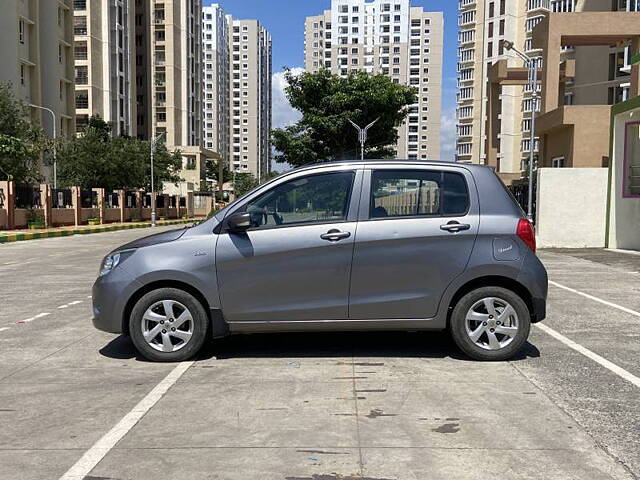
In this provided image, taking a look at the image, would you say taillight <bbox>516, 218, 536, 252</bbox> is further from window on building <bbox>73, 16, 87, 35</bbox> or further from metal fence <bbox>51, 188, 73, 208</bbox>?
window on building <bbox>73, 16, 87, 35</bbox>

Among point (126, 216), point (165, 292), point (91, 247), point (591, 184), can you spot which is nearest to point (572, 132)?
point (591, 184)

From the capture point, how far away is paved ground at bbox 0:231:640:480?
3.66 metres

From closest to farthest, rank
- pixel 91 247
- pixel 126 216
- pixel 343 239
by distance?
pixel 343 239, pixel 91 247, pixel 126 216

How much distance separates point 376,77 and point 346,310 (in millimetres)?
35391

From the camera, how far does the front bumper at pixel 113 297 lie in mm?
5711

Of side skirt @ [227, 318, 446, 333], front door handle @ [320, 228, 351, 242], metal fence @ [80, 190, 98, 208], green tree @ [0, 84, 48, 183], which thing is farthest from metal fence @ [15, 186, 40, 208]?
front door handle @ [320, 228, 351, 242]

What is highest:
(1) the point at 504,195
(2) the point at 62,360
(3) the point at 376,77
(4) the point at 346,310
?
(3) the point at 376,77

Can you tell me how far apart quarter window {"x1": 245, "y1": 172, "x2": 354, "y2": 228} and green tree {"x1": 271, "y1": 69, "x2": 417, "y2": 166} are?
31942 millimetres

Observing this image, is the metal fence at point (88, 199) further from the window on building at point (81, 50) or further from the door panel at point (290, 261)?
the window on building at point (81, 50)

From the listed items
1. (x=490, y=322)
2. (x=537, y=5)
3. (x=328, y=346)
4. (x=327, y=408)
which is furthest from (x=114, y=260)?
(x=537, y=5)

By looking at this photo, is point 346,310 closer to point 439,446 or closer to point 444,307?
point 444,307

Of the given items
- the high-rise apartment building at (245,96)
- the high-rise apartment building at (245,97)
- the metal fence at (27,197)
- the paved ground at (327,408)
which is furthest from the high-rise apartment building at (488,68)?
the high-rise apartment building at (245,96)

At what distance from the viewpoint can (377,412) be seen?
4516 mm

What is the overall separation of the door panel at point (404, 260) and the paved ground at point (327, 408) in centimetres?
59
